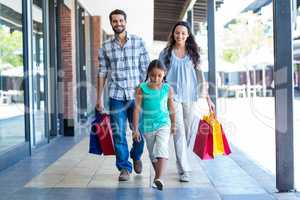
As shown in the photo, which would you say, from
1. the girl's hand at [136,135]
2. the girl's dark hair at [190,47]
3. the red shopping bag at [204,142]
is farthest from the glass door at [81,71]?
the girl's hand at [136,135]

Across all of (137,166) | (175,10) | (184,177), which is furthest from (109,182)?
(175,10)

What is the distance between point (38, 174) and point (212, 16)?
203 inches

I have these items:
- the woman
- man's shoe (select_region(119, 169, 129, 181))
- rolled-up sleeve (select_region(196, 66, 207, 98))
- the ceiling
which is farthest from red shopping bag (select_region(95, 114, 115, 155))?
the ceiling

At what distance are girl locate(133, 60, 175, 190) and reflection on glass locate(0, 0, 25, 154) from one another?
1.98 meters

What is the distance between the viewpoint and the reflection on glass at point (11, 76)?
20.0 ft

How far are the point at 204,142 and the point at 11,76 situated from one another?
2.63 metres

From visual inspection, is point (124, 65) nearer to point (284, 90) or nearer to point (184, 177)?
point (184, 177)

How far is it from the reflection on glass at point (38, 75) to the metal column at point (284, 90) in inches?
151

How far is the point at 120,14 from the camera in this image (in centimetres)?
516

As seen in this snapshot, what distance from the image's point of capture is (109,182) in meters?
5.19

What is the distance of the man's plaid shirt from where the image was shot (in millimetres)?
5246

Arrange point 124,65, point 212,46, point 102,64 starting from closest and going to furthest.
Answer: point 124,65 → point 102,64 → point 212,46

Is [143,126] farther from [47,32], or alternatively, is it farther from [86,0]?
[86,0]

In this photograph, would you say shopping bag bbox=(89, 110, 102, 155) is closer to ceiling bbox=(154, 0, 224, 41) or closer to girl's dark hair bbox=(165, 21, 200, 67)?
girl's dark hair bbox=(165, 21, 200, 67)
